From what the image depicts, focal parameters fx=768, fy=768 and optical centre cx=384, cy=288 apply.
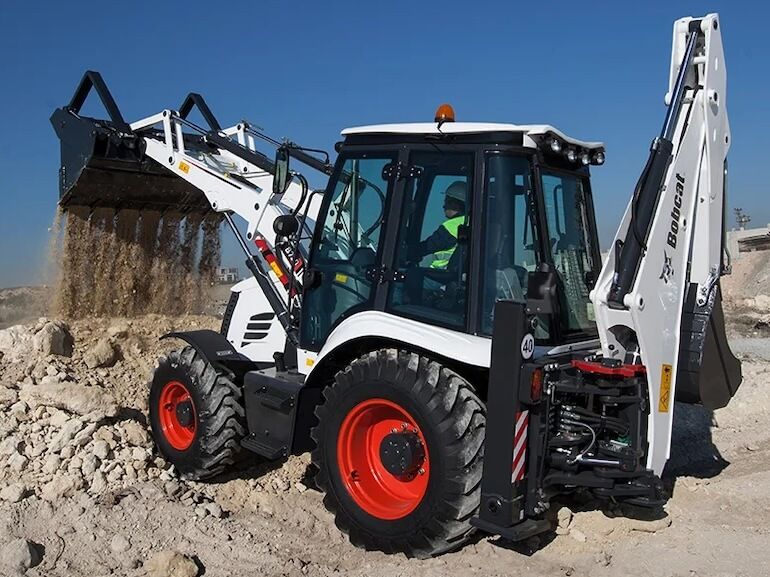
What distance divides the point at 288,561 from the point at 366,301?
152 centimetres

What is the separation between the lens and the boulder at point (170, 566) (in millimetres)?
3992

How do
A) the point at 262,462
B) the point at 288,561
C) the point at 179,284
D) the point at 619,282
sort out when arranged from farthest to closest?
1. the point at 179,284
2. the point at 262,462
3. the point at 288,561
4. the point at 619,282

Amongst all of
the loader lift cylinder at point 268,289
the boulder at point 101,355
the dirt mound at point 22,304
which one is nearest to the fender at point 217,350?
the loader lift cylinder at point 268,289

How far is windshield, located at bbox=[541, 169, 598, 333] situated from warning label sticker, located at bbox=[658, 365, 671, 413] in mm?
547

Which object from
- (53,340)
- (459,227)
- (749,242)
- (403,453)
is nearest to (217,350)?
(403,453)

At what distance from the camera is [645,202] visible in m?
3.94

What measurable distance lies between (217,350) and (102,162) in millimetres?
2473

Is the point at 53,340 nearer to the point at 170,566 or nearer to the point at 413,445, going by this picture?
the point at 170,566

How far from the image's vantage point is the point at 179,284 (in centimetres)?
864

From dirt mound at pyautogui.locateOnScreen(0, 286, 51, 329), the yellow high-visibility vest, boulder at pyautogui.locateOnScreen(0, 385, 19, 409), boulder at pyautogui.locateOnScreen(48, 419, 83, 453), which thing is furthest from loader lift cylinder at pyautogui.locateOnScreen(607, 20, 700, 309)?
dirt mound at pyautogui.locateOnScreen(0, 286, 51, 329)

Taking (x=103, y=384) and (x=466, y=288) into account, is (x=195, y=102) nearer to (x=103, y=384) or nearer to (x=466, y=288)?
(x=103, y=384)

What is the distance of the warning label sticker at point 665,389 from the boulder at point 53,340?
17.8ft

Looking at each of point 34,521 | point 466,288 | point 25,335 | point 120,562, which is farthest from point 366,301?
point 25,335

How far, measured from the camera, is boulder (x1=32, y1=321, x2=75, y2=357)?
7.02 meters
